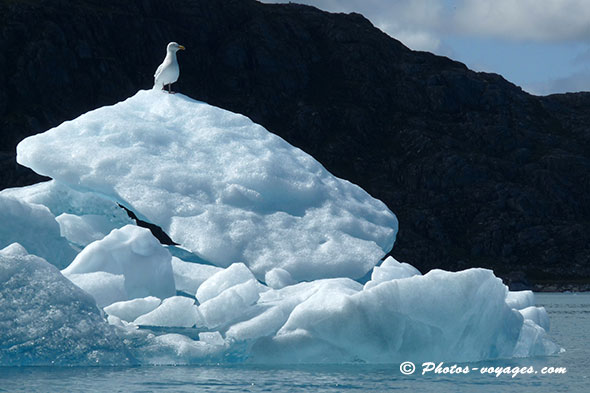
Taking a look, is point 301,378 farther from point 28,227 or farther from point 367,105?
point 367,105

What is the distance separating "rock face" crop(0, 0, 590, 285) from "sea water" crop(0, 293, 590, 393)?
10974 centimetres

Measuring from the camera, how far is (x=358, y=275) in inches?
801

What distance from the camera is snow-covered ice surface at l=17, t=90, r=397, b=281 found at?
65.5 ft

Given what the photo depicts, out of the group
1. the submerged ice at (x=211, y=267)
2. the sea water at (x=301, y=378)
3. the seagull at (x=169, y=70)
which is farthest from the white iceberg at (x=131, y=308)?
the seagull at (x=169, y=70)

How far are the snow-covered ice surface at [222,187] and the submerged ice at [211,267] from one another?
4 centimetres

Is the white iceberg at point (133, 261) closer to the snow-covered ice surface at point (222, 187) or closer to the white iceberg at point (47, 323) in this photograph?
the snow-covered ice surface at point (222, 187)

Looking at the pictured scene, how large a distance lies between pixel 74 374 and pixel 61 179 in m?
6.78

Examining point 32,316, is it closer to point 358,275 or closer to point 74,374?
point 74,374

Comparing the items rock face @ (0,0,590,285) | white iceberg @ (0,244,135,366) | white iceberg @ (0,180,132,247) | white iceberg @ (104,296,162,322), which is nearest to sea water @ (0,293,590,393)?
white iceberg @ (0,244,135,366)

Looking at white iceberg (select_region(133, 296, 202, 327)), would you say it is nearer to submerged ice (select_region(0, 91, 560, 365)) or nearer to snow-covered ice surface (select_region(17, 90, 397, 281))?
submerged ice (select_region(0, 91, 560, 365))

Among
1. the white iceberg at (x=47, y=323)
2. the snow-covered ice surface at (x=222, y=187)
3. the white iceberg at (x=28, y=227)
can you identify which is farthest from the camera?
the snow-covered ice surface at (x=222, y=187)

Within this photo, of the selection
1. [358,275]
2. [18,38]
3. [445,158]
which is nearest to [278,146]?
[358,275]

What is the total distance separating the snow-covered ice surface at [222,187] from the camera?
19969mm

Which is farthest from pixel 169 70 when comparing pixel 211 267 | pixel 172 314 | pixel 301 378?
pixel 301 378
